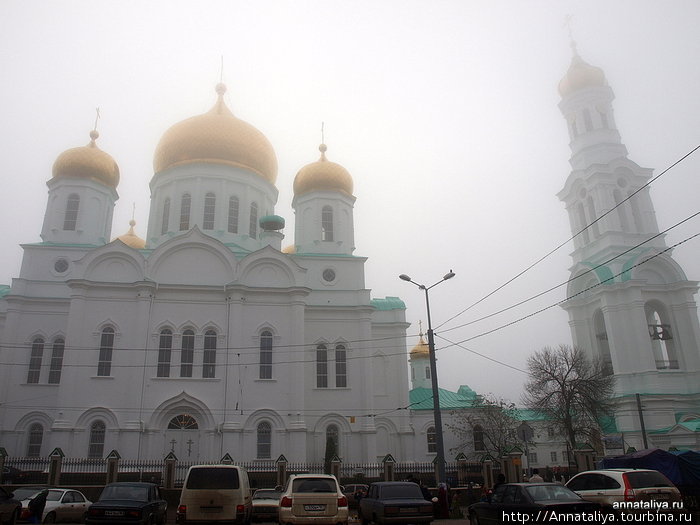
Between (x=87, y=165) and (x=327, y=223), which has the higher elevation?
(x=87, y=165)

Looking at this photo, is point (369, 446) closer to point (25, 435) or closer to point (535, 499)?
point (25, 435)

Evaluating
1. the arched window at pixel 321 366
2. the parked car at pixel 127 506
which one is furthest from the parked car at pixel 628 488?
the arched window at pixel 321 366

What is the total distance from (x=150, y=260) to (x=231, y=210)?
678cm

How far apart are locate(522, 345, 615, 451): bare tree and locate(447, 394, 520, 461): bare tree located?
4860 mm

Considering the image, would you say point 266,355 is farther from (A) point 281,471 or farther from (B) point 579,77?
(B) point 579,77

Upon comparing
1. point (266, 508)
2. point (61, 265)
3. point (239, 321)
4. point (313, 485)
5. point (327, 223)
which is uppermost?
point (327, 223)

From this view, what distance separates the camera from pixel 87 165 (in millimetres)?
32344

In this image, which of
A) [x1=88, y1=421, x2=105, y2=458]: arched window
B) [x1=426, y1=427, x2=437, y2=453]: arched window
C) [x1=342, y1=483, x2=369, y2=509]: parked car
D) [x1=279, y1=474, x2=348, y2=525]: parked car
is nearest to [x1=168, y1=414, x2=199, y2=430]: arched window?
[x1=88, y1=421, x2=105, y2=458]: arched window

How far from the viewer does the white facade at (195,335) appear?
84.2 ft

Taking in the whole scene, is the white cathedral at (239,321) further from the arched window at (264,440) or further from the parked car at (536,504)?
the parked car at (536,504)

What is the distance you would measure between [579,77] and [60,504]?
4084 centimetres

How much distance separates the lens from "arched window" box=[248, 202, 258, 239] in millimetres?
33750

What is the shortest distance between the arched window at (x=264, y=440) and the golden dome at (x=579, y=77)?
105ft

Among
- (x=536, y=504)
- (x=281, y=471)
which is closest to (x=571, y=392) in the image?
(x=281, y=471)
